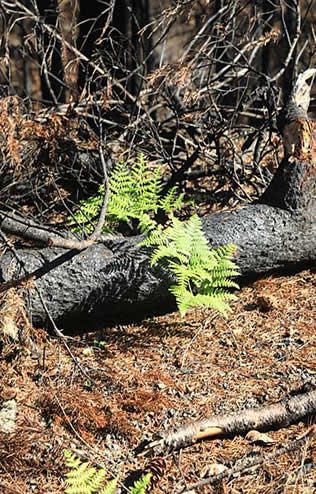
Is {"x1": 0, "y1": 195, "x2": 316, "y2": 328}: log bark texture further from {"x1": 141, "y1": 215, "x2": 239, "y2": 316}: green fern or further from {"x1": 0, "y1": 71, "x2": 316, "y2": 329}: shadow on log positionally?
{"x1": 141, "y1": 215, "x2": 239, "y2": 316}: green fern

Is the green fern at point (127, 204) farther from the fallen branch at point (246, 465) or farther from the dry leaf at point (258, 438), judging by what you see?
the fallen branch at point (246, 465)

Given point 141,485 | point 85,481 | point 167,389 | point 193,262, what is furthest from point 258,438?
point 193,262

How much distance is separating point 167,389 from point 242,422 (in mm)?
598

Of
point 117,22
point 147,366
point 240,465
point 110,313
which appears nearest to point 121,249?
point 110,313

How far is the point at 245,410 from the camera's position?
3.63 meters

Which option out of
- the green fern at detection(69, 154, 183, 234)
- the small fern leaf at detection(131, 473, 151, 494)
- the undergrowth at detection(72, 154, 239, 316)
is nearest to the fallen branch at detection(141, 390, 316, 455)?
the small fern leaf at detection(131, 473, 151, 494)

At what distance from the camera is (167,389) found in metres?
4.00

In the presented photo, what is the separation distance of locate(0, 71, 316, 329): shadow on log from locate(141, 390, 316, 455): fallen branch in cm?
132

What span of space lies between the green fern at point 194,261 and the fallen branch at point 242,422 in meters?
0.98

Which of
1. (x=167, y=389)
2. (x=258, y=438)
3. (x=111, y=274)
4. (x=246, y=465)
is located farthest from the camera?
(x=111, y=274)

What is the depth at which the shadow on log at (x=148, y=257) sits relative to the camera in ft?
15.0

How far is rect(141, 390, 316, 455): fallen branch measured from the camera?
349 centimetres

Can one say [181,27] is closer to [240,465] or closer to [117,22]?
[117,22]

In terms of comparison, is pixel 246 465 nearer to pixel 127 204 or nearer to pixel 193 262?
pixel 193 262
